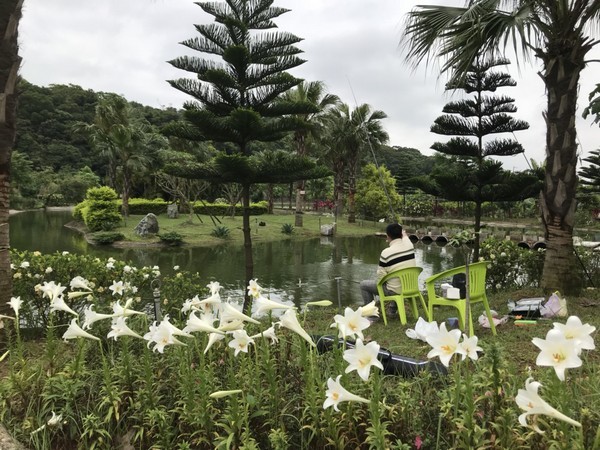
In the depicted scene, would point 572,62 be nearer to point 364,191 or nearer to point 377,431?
point 377,431

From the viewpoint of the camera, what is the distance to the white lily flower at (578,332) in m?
0.99

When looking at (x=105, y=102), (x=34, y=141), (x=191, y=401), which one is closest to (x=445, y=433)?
(x=191, y=401)

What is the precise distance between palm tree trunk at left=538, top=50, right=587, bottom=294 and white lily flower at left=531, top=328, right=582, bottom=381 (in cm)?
389

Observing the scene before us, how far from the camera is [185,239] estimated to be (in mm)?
15344

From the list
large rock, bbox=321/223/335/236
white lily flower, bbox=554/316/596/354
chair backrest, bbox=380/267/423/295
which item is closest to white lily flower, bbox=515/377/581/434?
white lily flower, bbox=554/316/596/354

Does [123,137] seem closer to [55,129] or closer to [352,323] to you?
[352,323]

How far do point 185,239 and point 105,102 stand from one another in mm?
11744

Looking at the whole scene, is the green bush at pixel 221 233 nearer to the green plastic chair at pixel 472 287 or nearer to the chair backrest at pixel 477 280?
the green plastic chair at pixel 472 287

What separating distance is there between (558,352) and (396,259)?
3192 mm

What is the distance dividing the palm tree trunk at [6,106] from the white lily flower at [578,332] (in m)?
3.13

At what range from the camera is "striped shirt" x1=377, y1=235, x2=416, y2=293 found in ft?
13.6

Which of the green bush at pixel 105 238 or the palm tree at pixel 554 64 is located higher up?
the palm tree at pixel 554 64

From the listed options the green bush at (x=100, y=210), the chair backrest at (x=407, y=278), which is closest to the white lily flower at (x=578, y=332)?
the chair backrest at (x=407, y=278)

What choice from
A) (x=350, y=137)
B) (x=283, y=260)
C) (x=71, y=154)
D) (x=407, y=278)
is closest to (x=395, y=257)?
(x=407, y=278)
